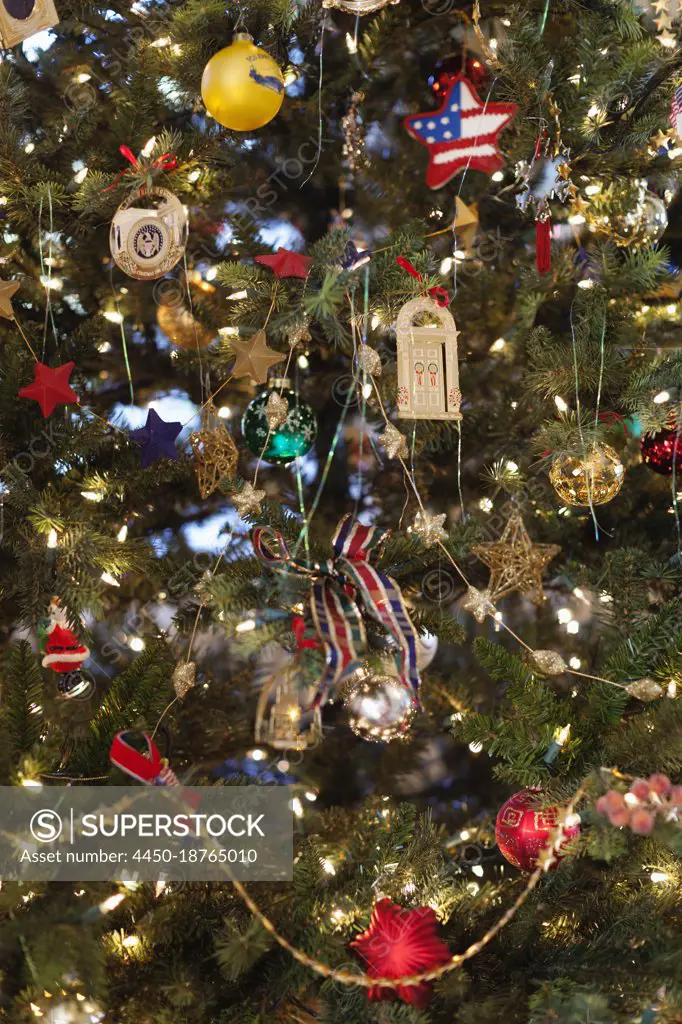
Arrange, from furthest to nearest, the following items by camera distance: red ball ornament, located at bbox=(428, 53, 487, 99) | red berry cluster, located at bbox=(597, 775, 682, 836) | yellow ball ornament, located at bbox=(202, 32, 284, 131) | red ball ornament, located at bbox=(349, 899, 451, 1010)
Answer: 1. red ball ornament, located at bbox=(428, 53, 487, 99)
2. yellow ball ornament, located at bbox=(202, 32, 284, 131)
3. red ball ornament, located at bbox=(349, 899, 451, 1010)
4. red berry cluster, located at bbox=(597, 775, 682, 836)

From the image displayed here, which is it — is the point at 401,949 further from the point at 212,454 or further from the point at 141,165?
the point at 141,165

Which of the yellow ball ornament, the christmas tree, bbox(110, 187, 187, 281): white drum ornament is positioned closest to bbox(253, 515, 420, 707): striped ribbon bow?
the christmas tree

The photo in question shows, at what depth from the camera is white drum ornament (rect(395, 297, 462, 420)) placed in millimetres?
1196

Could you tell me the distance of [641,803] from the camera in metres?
A: 0.88

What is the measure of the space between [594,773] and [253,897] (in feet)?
1.26

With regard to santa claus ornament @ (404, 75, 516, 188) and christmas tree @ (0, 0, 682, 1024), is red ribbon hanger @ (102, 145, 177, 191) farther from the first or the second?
santa claus ornament @ (404, 75, 516, 188)

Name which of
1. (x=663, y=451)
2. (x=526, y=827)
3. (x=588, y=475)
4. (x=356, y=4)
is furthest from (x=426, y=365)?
(x=526, y=827)

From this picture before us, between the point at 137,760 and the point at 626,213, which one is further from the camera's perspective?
the point at 626,213

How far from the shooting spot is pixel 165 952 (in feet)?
3.21

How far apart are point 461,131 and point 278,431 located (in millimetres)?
499

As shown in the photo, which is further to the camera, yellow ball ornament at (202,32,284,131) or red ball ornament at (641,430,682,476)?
red ball ornament at (641,430,682,476)

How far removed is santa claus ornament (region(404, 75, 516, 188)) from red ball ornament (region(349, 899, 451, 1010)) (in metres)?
0.97

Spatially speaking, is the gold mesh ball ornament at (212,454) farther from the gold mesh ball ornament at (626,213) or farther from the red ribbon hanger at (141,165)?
the gold mesh ball ornament at (626,213)

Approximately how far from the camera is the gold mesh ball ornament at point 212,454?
4.13 feet
